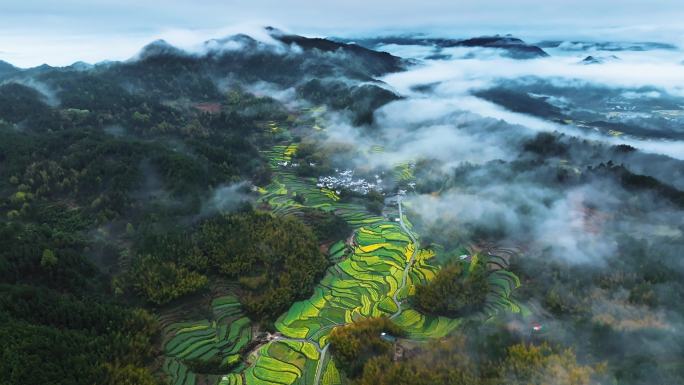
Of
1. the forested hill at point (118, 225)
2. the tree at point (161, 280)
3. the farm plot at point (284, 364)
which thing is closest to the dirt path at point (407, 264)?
the forested hill at point (118, 225)

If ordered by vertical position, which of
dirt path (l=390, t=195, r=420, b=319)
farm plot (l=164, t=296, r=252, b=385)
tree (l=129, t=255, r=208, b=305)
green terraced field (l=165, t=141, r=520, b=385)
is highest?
tree (l=129, t=255, r=208, b=305)

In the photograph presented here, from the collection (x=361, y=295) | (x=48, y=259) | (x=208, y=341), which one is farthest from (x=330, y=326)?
(x=48, y=259)

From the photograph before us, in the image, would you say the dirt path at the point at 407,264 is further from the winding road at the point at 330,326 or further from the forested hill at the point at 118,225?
the forested hill at the point at 118,225

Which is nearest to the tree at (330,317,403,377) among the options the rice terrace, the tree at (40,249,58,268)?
the rice terrace

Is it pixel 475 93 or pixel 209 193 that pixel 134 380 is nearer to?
pixel 209 193

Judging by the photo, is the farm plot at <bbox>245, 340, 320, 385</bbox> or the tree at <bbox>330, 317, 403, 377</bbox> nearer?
the farm plot at <bbox>245, 340, 320, 385</bbox>

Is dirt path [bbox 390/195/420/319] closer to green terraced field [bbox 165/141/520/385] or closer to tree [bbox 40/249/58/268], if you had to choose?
green terraced field [bbox 165/141/520/385]

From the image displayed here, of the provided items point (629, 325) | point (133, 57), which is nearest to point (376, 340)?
point (629, 325)

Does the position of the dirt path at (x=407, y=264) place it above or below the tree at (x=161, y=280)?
below
